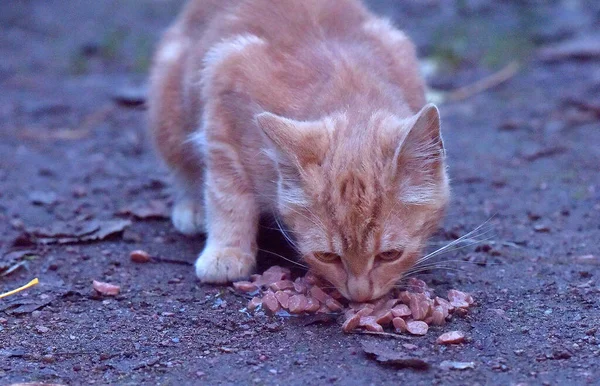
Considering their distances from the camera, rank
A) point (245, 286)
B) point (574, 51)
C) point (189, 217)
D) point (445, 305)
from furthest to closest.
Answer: point (574, 51), point (189, 217), point (245, 286), point (445, 305)

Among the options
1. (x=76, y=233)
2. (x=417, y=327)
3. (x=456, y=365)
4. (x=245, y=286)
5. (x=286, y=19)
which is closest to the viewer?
(x=456, y=365)

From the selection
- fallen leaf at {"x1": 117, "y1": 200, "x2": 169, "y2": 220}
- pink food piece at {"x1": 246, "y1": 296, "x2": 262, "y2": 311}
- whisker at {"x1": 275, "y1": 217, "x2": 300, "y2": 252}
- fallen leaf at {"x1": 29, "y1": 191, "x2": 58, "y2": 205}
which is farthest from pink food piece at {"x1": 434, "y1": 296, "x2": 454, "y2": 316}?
fallen leaf at {"x1": 29, "y1": 191, "x2": 58, "y2": 205}

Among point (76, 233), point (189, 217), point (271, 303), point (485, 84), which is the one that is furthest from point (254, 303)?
point (485, 84)

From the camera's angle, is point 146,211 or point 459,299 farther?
point 146,211

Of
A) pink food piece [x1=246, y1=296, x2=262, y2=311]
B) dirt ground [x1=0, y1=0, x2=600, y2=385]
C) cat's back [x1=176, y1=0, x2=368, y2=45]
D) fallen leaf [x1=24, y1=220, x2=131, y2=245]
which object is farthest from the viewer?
fallen leaf [x1=24, y1=220, x2=131, y2=245]

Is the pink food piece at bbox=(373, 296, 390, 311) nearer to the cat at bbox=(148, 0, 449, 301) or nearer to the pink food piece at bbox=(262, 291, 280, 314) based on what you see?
the cat at bbox=(148, 0, 449, 301)

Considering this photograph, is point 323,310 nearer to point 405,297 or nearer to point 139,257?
point 405,297
